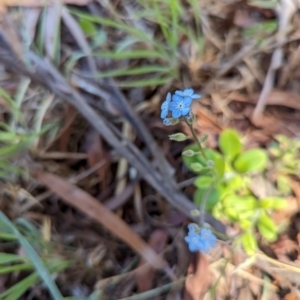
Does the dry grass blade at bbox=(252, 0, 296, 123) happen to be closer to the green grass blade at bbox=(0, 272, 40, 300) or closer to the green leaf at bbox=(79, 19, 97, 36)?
the green leaf at bbox=(79, 19, 97, 36)

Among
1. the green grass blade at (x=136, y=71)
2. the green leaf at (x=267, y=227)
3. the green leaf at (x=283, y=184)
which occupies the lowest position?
the green leaf at (x=267, y=227)

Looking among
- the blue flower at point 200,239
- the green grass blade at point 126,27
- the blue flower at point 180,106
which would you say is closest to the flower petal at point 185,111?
the blue flower at point 180,106

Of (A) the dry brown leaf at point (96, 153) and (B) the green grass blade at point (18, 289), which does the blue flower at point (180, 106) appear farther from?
(B) the green grass blade at point (18, 289)

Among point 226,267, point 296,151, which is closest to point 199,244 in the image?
point 226,267

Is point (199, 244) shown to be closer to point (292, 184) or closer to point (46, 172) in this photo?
point (292, 184)

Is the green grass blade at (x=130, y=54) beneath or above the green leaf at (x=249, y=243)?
above
